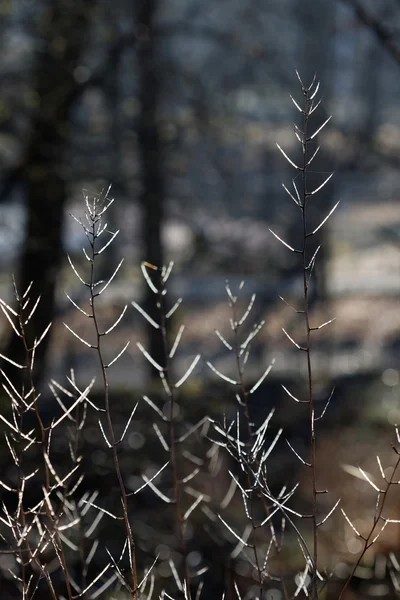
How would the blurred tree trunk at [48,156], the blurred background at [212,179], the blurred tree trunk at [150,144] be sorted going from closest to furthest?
the blurred tree trunk at [48,156] < the blurred background at [212,179] < the blurred tree trunk at [150,144]

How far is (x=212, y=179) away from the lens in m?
12.1

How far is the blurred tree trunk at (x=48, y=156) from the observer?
8148mm

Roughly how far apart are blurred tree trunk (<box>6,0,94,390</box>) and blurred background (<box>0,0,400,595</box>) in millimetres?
22

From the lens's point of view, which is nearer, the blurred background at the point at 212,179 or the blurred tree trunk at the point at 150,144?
the blurred background at the point at 212,179

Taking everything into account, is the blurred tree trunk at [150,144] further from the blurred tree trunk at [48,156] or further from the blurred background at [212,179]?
the blurred tree trunk at [48,156]

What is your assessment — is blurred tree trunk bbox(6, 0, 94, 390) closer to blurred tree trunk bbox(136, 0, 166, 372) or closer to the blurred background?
the blurred background

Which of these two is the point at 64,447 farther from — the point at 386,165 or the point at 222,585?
the point at 386,165

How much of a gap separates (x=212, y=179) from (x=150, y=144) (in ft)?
8.13

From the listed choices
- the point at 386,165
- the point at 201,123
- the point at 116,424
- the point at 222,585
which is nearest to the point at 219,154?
the point at 201,123

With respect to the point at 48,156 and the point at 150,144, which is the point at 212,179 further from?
the point at 48,156

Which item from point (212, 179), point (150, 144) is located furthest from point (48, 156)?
point (212, 179)

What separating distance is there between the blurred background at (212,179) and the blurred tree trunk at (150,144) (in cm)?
2

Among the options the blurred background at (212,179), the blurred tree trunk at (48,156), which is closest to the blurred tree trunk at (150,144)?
the blurred background at (212,179)

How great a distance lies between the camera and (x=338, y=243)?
16.0m
